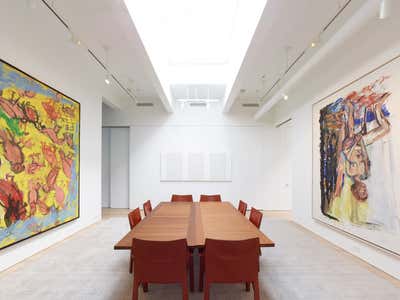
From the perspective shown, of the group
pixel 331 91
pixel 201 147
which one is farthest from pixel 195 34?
pixel 201 147

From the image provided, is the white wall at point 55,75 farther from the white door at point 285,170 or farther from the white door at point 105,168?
the white door at point 285,170

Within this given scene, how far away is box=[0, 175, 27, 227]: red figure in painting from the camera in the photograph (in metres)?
2.77

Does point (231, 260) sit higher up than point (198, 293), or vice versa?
point (231, 260)

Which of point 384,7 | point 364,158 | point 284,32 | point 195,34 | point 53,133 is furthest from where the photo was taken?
point 195,34

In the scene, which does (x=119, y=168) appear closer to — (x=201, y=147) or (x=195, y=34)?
(x=201, y=147)

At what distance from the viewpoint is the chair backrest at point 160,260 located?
1.86 metres

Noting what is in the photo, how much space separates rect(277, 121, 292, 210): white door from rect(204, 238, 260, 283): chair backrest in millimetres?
5917

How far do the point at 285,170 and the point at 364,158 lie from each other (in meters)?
4.33

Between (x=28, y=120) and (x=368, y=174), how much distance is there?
4893mm

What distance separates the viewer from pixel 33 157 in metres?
3.28

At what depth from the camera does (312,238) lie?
14.0 feet

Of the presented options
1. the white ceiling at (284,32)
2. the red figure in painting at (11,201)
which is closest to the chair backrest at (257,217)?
the white ceiling at (284,32)

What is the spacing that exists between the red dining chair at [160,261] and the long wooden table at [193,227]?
0.44 feet

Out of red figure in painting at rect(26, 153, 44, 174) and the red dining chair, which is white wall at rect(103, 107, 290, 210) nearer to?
red figure in painting at rect(26, 153, 44, 174)
